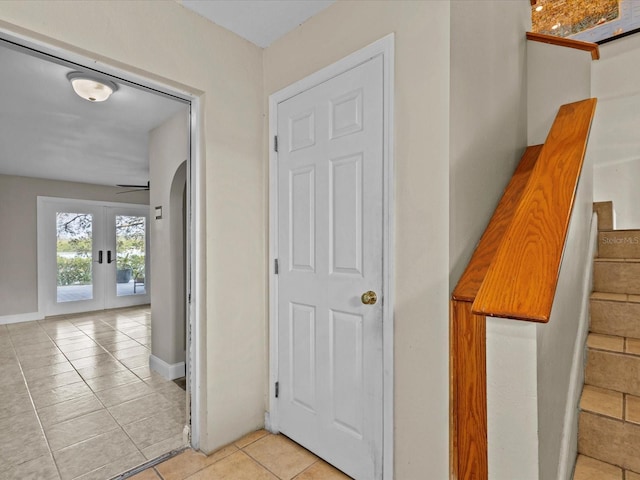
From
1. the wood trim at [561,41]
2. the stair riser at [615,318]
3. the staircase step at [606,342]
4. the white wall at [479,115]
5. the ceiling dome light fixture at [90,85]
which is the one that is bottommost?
the staircase step at [606,342]

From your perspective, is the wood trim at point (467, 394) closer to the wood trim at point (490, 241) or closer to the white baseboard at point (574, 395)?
the wood trim at point (490, 241)

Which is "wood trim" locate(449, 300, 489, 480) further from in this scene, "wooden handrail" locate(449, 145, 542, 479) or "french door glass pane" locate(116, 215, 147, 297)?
"french door glass pane" locate(116, 215, 147, 297)

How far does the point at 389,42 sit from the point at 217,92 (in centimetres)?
103

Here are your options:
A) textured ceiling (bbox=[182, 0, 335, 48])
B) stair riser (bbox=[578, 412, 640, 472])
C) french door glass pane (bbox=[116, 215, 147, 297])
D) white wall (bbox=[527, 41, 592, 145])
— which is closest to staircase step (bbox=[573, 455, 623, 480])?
stair riser (bbox=[578, 412, 640, 472])

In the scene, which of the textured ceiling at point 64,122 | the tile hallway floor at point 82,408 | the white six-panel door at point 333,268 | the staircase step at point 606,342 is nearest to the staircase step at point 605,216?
Answer: the staircase step at point 606,342

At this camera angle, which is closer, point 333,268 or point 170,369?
point 333,268

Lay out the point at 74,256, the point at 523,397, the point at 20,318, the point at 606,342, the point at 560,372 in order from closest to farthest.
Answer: the point at 523,397, the point at 560,372, the point at 606,342, the point at 20,318, the point at 74,256

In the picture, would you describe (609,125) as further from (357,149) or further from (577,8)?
(357,149)

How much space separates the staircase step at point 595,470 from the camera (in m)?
1.22

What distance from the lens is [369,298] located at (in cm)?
160

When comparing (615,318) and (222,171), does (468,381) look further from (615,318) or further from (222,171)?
(222,171)

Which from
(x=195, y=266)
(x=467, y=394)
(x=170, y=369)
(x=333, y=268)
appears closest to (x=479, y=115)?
(x=333, y=268)

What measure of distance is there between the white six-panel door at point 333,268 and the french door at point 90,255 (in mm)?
5906

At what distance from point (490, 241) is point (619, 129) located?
2.59 m
